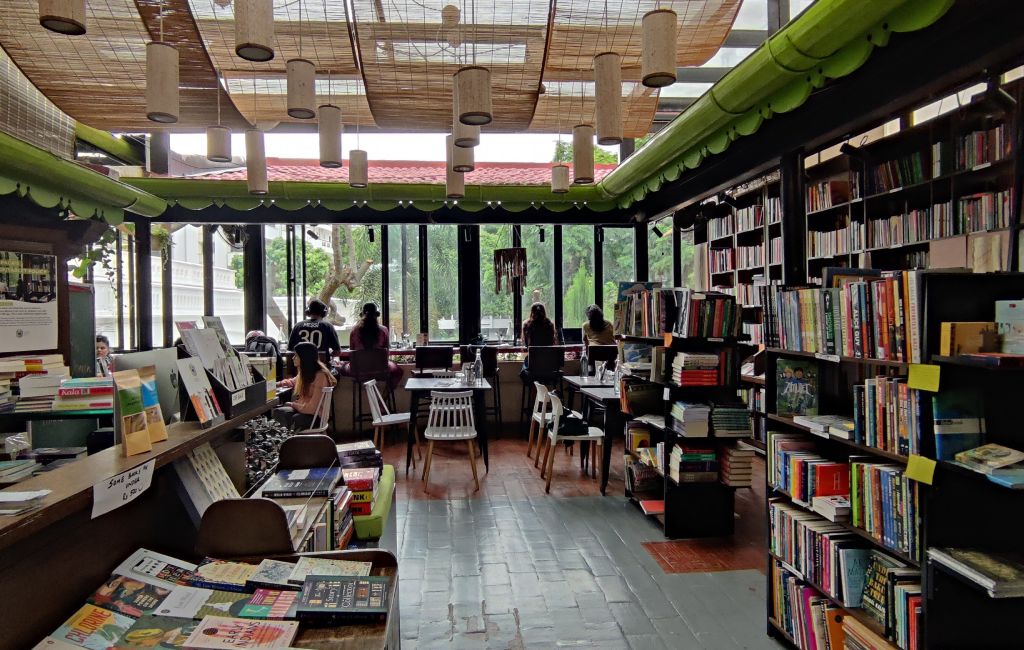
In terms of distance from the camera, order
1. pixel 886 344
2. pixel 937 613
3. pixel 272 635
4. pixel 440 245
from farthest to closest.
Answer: pixel 440 245 → pixel 886 344 → pixel 937 613 → pixel 272 635

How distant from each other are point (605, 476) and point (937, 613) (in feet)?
11.2

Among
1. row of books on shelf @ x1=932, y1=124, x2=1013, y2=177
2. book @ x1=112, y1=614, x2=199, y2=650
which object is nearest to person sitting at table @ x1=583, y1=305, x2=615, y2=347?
row of books on shelf @ x1=932, y1=124, x2=1013, y2=177

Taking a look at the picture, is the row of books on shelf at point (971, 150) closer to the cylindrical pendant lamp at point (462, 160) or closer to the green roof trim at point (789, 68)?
the green roof trim at point (789, 68)

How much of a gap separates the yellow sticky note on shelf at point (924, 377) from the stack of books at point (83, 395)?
3.81 meters

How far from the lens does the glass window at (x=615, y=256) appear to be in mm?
10031

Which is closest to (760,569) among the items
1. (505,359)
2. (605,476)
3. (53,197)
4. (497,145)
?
(605,476)

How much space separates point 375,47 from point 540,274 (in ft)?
22.1

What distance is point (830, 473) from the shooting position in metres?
2.69

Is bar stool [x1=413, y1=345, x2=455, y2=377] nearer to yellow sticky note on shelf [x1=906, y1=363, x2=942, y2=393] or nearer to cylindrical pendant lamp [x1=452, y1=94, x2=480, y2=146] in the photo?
cylindrical pendant lamp [x1=452, y1=94, x2=480, y2=146]

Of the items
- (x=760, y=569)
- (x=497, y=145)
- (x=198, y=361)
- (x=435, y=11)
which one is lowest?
(x=760, y=569)

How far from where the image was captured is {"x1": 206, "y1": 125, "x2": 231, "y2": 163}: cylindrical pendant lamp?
4.41 m

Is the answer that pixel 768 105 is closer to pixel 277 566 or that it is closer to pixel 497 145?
pixel 277 566

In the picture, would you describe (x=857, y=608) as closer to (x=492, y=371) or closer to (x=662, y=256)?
(x=492, y=371)

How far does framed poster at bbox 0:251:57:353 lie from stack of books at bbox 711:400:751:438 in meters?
5.60
